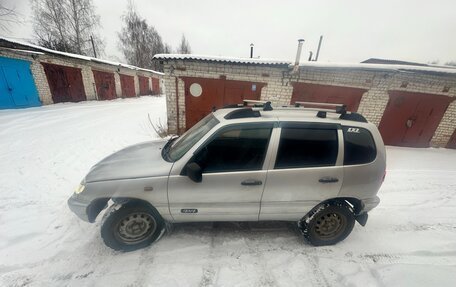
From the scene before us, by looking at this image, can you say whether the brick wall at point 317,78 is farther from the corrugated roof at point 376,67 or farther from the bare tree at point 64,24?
the bare tree at point 64,24

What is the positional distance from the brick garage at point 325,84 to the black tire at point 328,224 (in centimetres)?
512

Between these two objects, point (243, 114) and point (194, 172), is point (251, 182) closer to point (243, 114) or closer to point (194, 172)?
point (194, 172)

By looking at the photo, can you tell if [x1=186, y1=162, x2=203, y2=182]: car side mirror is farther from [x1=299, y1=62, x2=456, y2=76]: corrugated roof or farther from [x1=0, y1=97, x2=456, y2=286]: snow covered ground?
[x1=299, y1=62, x2=456, y2=76]: corrugated roof

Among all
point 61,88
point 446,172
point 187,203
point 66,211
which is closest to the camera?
point 187,203

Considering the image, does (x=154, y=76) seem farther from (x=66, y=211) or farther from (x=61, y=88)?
(x=66, y=211)

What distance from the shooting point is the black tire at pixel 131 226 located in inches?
88.8

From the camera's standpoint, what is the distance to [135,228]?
2.39m

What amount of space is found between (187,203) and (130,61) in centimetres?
3648

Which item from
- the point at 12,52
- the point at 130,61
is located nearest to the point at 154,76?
the point at 130,61

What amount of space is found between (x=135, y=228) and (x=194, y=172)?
125 cm

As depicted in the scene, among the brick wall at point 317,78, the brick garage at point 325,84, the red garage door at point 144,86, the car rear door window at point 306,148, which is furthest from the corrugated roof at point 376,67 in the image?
the red garage door at point 144,86

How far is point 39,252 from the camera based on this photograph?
7.70ft

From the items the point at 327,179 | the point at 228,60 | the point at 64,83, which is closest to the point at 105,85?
the point at 64,83

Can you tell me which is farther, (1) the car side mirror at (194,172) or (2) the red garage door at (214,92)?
(2) the red garage door at (214,92)
